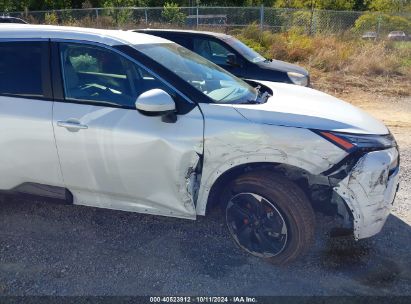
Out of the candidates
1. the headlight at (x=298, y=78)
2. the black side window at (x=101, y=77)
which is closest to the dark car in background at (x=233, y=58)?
the headlight at (x=298, y=78)

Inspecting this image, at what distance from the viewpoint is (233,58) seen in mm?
7301

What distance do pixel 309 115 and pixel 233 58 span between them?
4.72 metres

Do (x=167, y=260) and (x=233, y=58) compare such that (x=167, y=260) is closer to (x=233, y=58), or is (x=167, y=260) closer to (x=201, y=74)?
(x=201, y=74)

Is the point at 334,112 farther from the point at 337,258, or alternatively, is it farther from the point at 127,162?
the point at 127,162

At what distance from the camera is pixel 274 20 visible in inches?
686

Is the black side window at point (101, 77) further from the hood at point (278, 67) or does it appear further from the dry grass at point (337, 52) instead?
the dry grass at point (337, 52)

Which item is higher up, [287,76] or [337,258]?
[287,76]

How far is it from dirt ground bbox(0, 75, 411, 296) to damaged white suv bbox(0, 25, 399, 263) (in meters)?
0.25

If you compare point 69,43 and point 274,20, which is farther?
point 274,20

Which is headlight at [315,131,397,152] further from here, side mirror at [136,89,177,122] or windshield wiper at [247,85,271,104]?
side mirror at [136,89,177,122]

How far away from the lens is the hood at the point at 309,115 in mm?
2762

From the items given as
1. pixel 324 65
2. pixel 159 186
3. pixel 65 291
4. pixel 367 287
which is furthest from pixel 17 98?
pixel 324 65

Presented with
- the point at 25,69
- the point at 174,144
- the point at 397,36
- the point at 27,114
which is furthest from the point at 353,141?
the point at 397,36

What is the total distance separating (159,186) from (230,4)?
3296cm
